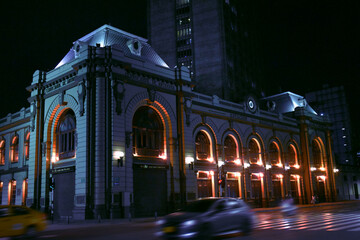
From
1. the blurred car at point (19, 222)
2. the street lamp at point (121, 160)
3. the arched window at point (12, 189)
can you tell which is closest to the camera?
the blurred car at point (19, 222)

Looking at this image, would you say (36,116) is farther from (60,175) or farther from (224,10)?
(224,10)

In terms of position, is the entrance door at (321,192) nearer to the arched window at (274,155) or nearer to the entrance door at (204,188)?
the arched window at (274,155)

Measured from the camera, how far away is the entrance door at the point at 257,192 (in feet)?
159

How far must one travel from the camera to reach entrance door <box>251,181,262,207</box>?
48312mm

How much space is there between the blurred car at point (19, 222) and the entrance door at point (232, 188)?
29344mm

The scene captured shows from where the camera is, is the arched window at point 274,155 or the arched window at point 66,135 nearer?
the arched window at point 66,135

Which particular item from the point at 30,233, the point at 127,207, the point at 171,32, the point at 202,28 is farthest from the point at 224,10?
the point at 30,233

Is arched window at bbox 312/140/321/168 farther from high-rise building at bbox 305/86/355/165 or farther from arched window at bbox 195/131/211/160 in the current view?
high-rise building at bbox 305/86/355/165

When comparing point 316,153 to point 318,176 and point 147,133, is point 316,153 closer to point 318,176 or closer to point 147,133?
point 318,176

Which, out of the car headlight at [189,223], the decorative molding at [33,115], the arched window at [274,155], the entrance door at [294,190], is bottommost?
the car headlight at [189,223]

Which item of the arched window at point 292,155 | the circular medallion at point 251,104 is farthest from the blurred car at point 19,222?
the arched window at point 292,155

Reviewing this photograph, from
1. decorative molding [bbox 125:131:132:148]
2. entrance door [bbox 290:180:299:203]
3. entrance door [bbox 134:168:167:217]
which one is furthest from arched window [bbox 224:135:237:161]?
decorative molding [bbox 125:131:132:148]

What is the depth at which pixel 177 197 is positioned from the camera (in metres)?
36.8

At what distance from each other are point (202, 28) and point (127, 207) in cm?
5152
